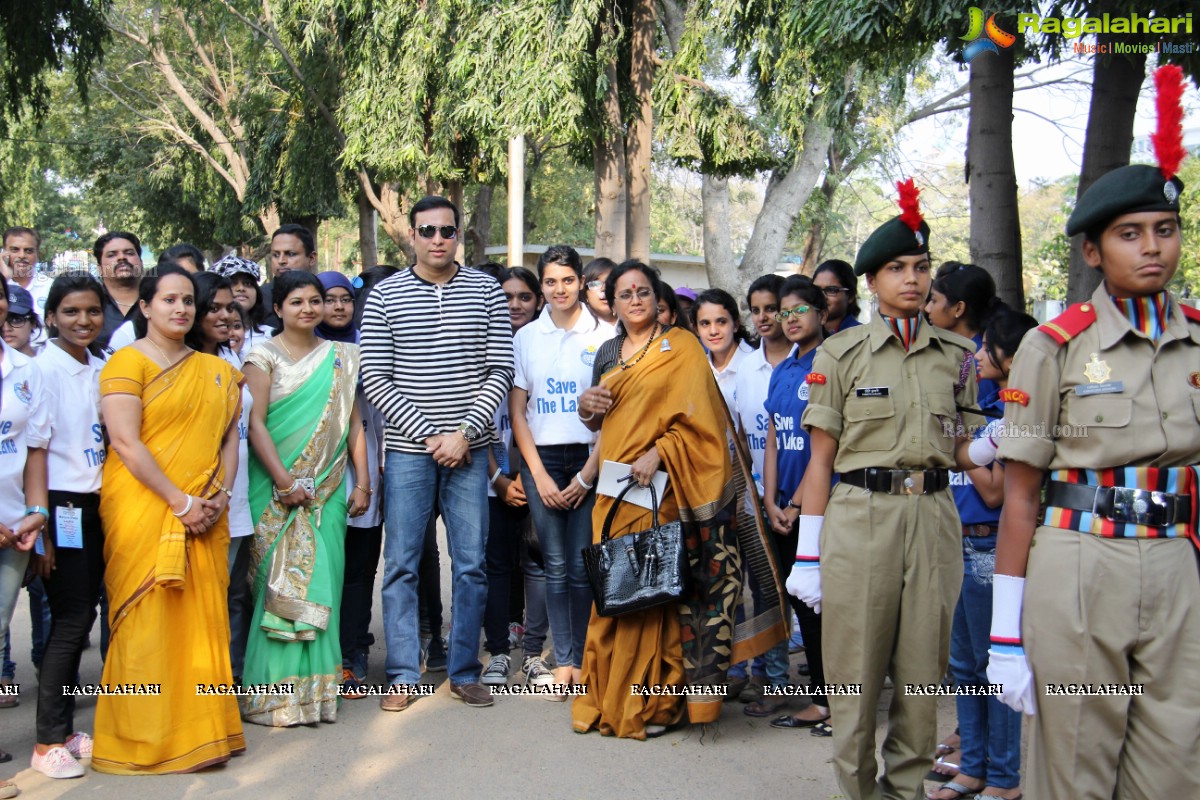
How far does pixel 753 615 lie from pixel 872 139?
19326mm

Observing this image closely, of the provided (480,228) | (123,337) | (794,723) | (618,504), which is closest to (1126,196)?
(618,504)

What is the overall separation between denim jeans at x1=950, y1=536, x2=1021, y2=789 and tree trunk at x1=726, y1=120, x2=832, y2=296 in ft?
43.5

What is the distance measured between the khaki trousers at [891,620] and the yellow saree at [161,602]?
2654mm

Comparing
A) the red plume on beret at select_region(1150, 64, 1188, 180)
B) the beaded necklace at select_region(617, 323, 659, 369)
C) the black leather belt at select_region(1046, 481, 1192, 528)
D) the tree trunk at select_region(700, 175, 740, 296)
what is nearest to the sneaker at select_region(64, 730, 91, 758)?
the beaded necklace at select_region(617, 323, 659, 369)

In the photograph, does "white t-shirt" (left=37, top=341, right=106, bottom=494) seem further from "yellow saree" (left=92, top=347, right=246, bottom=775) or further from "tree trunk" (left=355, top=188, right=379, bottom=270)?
"tree trunk" (left=355, top=188, right=379, bottom=270)

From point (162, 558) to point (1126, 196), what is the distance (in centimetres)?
383

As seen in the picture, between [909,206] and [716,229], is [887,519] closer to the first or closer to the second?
[909,206]

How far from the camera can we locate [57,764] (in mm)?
4531

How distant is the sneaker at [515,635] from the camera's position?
262 inches

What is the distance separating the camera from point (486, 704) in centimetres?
550

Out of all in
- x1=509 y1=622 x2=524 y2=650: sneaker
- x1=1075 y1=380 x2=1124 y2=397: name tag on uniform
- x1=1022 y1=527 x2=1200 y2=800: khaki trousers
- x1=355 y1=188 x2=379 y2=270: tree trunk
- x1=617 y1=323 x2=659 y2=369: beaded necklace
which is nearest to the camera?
x1=1022 y1=527 x2=1200 y2=800: khaki trousers

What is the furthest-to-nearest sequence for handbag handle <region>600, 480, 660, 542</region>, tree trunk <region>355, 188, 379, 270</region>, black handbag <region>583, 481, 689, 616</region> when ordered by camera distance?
tree trunk <region>355, 188, 379, 270</region>
handbag handle <region>600, 480, 660, 542</region>
black handbag <region>583, 481, 689, 616</region>

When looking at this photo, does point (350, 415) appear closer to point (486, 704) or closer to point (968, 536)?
point (486, 704)

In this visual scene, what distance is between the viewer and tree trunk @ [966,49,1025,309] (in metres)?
6.98
